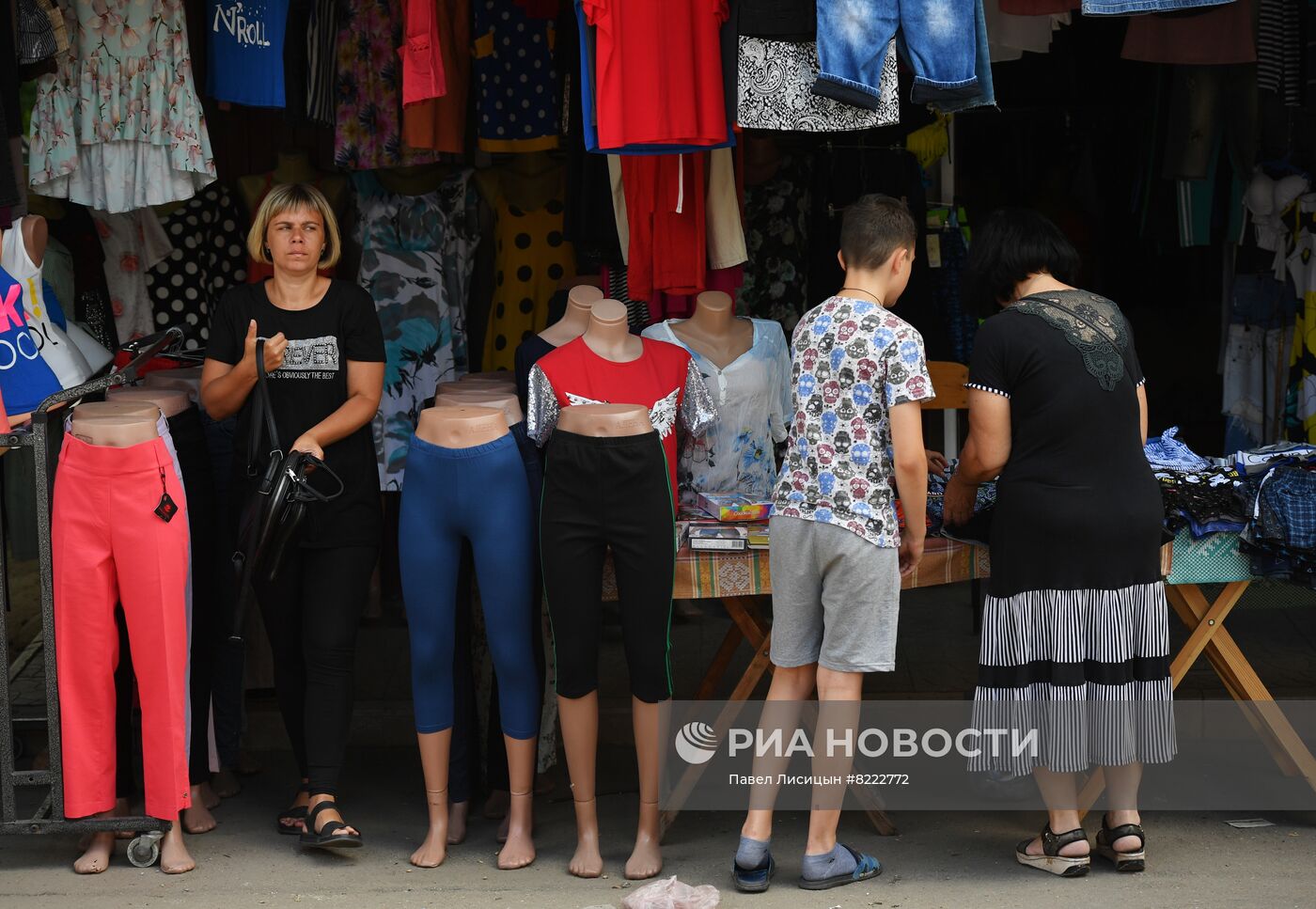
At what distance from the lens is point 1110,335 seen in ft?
13.4

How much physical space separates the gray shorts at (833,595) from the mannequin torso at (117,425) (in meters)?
1.70

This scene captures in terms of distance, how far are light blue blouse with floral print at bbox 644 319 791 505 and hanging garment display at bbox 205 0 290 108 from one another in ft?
5.84

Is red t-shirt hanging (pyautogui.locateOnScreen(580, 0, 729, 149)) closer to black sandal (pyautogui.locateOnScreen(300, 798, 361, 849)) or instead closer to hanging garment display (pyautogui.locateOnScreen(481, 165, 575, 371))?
hanging garment display (pyautogui.locateOnScreen(481, 165, 575, 371))

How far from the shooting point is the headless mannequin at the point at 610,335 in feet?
14.3

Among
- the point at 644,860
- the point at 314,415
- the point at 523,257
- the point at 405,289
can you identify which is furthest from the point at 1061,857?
the point at 405,289

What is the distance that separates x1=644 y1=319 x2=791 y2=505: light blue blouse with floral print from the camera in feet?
15.4

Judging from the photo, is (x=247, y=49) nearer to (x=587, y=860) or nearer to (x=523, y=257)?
(x=523, y=257)

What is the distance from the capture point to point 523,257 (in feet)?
20.9

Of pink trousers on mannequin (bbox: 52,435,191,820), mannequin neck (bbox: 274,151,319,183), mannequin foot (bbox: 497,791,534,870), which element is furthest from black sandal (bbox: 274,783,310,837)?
mannequin neck (bbox: 274,151,319,183)

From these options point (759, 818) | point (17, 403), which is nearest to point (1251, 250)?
point (759, 818)

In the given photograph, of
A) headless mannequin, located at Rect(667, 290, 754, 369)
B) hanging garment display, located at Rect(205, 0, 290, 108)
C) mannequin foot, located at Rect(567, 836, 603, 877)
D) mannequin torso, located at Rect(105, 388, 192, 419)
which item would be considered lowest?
mannequin foot, located at Rect(567, 836, 603, 877)

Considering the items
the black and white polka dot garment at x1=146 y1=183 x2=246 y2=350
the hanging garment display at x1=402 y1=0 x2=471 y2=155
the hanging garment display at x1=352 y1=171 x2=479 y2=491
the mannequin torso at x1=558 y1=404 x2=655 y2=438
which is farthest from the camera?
the hanging garment display at x1=352 y1=171 x2=479 y2=491

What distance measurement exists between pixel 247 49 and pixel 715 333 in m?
2.07

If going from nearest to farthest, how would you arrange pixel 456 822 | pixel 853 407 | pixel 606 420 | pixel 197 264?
pixel 853 407 → pixel 606 420 → pixel 456 822 → pixel 197 264
